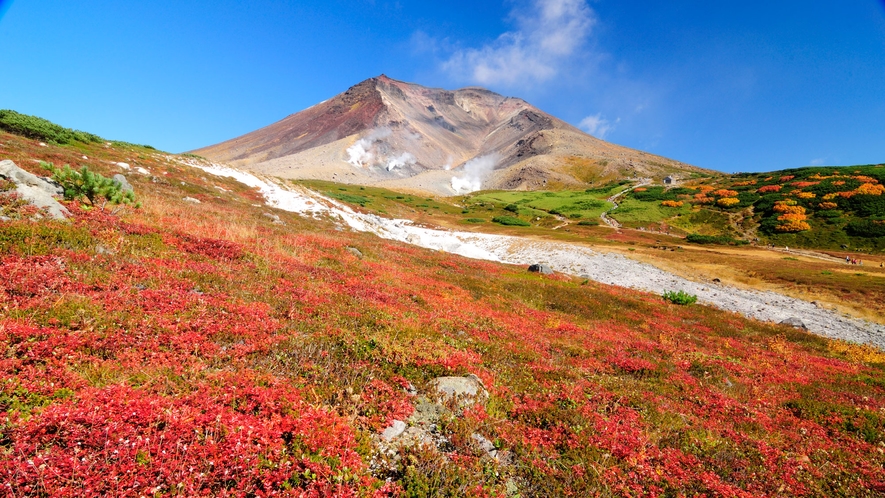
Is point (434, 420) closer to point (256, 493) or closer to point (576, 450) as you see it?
point (576, 450)

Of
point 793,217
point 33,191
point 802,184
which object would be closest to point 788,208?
point 793,217

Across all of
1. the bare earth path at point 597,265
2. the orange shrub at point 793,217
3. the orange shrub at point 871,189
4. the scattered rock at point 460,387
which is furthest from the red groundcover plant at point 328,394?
the orange shrub at point 871,189

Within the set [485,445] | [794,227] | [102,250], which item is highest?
[794,227]

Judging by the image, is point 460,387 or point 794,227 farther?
point 794,227

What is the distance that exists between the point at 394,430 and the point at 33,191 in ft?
51.8

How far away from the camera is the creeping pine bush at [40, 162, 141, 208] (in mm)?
15328

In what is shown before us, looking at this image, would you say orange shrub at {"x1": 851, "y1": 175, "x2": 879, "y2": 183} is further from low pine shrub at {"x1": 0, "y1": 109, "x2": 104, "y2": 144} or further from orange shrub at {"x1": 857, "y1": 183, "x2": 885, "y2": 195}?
low pine shrub at {"x1": 0, "y1": 109, "x2": 104, "y2": 144}

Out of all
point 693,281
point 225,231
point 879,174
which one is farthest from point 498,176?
point 225,231

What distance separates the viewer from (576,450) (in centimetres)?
675

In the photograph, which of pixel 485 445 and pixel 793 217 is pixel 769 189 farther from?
pixel 485 445

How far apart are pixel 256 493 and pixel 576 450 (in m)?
5.54

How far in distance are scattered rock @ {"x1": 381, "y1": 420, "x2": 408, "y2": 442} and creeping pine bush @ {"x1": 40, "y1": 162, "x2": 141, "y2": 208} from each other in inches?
677

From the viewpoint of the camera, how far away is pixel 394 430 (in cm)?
624

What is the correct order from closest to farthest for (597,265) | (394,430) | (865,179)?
1. (394,430)
2. (597,265)
3. (865,179)
